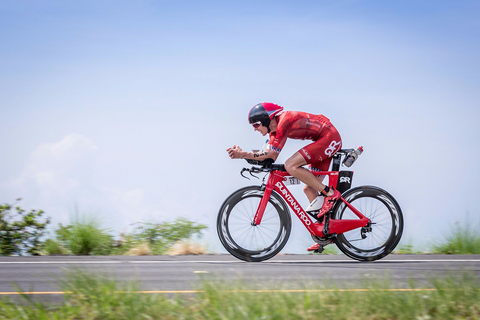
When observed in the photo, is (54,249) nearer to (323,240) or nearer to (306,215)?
(306,215)

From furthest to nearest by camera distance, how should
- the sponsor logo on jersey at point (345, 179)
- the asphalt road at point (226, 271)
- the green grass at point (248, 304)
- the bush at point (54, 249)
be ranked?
the bush at point (54, 249)
the sponsor logo on jersey at point (345, 179)
the asphalt road at point (226, 271)
the green grass at point (248, 304)

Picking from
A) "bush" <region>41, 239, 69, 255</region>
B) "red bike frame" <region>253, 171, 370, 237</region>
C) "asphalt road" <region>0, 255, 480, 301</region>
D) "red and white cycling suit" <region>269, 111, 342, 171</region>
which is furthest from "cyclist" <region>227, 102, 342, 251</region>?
"bush" <region>41, 239, 69, 255</region>

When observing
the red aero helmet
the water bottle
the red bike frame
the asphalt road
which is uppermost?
the red aero helmet

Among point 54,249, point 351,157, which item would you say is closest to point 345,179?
point 351,157

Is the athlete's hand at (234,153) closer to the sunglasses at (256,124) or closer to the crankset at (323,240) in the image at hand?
the sunglasses at (256,124)

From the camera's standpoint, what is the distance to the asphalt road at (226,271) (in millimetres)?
4771

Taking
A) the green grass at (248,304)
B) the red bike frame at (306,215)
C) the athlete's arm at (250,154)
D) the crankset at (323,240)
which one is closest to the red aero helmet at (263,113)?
the athlete's arm at (250,154)

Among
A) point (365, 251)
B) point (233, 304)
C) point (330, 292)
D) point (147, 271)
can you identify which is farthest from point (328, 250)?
point (233, 304)

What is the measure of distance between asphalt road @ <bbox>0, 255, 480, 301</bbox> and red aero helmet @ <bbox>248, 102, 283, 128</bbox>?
6.33ft

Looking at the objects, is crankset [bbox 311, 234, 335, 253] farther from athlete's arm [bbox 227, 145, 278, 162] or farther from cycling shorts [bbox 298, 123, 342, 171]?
athlete's arm [bbox 227, 145, 278, 162]

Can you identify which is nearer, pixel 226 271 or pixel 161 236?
pixel 226 271

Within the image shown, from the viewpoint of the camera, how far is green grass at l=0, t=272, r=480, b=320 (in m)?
3.61

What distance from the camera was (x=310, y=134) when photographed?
7234 mm

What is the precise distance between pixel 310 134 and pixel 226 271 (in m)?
2.40
